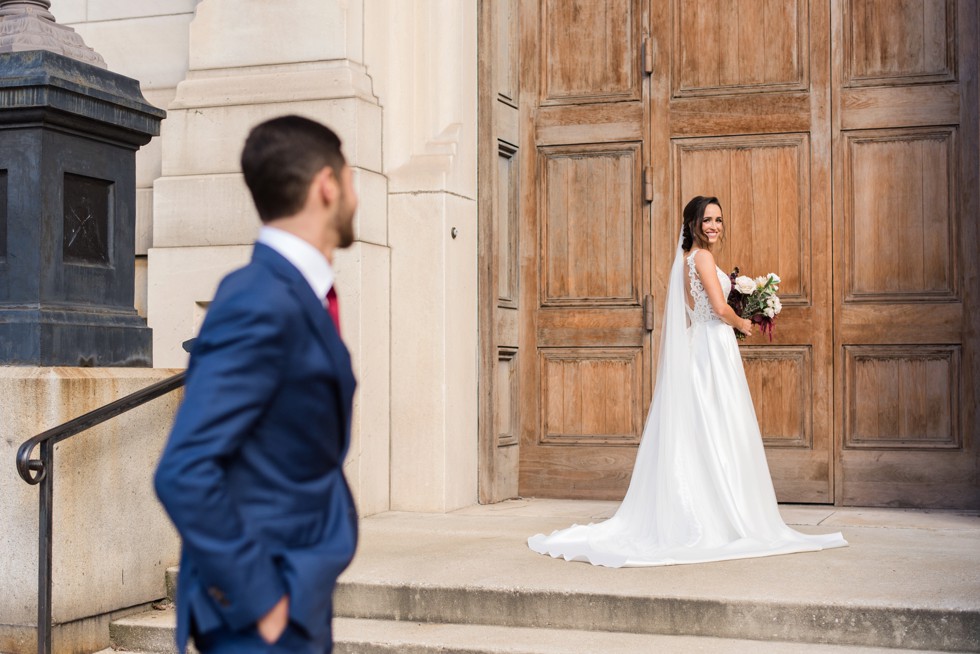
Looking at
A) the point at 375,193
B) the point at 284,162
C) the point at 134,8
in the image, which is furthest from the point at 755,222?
the point at 284,162

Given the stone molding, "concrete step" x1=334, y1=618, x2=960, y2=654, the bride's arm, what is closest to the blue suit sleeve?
"concrete step" x1=334, y1=618, x2=960, y2=654

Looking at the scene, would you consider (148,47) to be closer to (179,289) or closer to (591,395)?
(179,289)

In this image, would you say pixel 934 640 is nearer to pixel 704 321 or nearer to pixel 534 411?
pixel 704 321

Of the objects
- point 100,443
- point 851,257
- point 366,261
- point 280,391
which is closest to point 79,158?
point 100,443

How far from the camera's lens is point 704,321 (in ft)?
24.4

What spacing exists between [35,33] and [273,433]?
4.62m

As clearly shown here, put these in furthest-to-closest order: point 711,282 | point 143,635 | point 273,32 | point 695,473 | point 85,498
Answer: point 273,32 → point 711,282 → point 695,473 → point 143,635 → point 85,498

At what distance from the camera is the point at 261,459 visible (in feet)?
7.11

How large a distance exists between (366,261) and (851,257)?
3.18 m

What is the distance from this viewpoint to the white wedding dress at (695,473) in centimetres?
669

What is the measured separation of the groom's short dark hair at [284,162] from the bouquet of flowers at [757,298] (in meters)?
5.44

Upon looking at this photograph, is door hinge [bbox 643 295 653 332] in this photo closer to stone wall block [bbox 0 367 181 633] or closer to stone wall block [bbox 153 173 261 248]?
stone wall block [bbox 153 173 261 248]

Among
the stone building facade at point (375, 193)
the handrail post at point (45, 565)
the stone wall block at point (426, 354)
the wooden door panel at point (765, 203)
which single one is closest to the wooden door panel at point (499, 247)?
the stone building facade at point (375, 193)

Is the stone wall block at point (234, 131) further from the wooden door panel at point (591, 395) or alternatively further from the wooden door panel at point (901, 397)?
the wooden door panel at point (901, 397)
